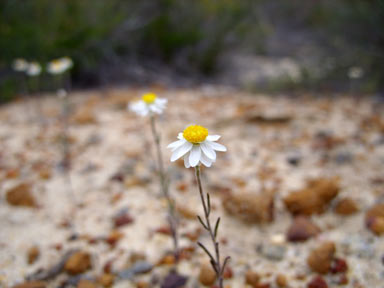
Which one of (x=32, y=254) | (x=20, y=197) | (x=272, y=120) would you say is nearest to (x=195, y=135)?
(x=32, y=254)

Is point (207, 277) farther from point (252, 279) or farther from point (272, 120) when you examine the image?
point (272, 120)

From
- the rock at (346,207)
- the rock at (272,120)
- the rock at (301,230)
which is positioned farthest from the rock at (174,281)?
the rock at (272,120)

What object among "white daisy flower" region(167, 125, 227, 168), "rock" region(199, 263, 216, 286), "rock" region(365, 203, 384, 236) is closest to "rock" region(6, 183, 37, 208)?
"rock" region(199, 263, 216, 286)

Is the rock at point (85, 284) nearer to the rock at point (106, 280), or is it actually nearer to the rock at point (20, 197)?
the rock at point (106, 280)

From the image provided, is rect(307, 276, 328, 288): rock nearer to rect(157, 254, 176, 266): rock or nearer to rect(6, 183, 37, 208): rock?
rect(157, 254, 176, 266): rock

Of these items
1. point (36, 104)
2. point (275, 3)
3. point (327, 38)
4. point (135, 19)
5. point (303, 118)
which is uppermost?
point (275, 3)

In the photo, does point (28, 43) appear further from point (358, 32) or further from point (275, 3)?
point (275, 3)

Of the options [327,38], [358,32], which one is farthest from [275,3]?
[358,32]

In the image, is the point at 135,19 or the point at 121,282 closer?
the point at 121,282
